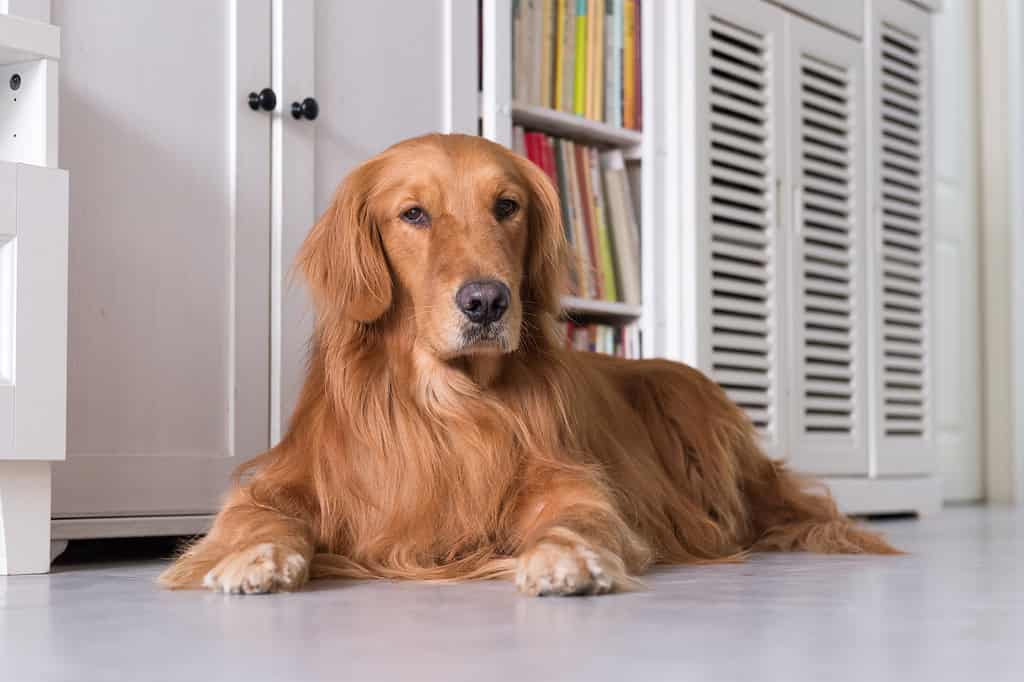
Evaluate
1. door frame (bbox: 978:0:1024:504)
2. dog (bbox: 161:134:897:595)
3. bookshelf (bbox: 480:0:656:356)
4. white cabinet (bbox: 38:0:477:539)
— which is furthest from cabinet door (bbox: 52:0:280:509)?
door frame (bbox: 978:0:1024:504)

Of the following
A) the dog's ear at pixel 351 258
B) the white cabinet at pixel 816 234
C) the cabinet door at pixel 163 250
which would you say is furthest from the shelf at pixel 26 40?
the white cabinet at pixel 816 234

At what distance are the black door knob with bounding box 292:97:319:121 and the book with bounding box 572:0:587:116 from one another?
3.21ft

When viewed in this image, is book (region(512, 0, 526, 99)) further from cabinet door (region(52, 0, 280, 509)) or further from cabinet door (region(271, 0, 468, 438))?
cabinet door (region(52, 0, 280, 509))

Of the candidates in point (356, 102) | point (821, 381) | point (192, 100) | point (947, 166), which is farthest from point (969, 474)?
point (192, 100)

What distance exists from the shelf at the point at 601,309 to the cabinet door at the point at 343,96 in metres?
0.53

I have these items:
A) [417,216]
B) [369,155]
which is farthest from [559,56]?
[417,216]

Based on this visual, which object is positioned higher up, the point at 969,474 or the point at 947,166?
the point at 947,166

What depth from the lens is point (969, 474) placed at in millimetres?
6242

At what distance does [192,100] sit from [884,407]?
2.72 m

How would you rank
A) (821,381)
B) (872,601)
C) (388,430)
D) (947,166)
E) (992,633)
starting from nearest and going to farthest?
(992,633), (872,601), (388,430), (821,381), (947,166)

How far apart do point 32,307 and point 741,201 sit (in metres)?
2.28

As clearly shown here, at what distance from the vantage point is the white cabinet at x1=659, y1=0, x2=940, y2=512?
3.76 metres

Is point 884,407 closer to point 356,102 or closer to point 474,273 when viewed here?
point 356,102

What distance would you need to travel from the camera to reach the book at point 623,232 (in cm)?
365
